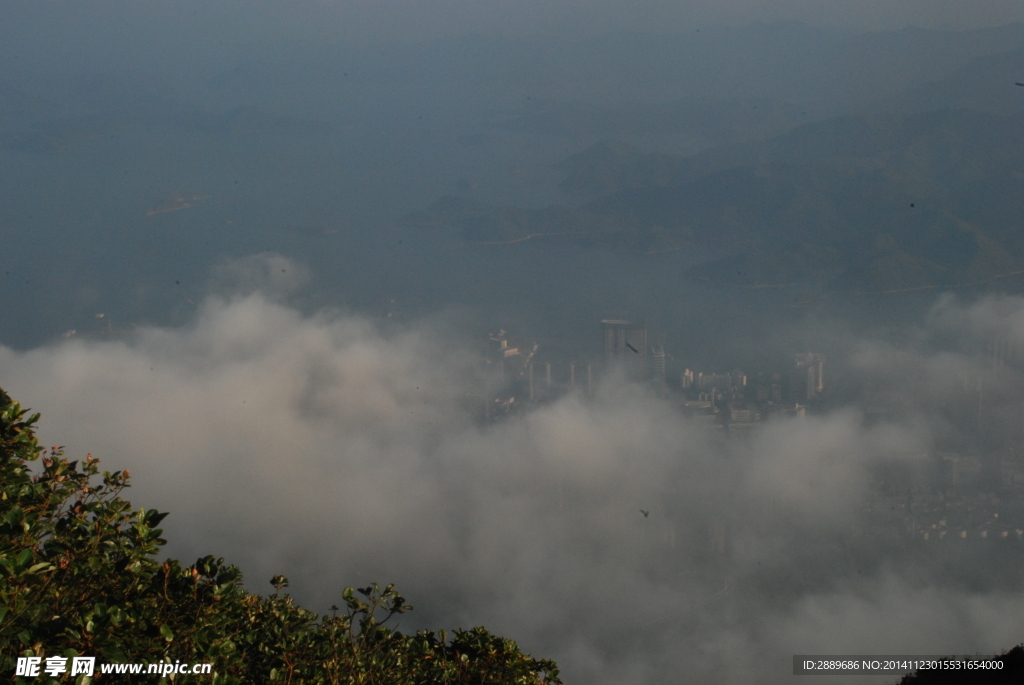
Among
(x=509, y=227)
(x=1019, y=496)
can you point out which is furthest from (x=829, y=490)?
(x=509, y=227)

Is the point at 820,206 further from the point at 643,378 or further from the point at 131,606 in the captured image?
the point at 131,606

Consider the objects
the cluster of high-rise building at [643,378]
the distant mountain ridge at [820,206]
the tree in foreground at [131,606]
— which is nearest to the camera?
the tree in foreground at [131,606]

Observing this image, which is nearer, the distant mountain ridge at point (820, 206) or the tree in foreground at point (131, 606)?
the tree in foreground at point (131, 606)

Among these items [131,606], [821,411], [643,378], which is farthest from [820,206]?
[131,606]

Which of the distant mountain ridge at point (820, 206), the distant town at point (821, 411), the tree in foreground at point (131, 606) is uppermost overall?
the distant mountain ridge at point (820, 206)

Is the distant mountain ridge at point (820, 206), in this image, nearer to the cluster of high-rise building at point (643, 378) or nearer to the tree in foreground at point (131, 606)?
the cluster of high-rise building at point (643, 378)

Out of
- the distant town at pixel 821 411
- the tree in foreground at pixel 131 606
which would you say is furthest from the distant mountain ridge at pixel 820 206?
the tree in foreground at pixel 131 606

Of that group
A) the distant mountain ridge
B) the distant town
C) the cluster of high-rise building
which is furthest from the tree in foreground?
the distant mountain ridge

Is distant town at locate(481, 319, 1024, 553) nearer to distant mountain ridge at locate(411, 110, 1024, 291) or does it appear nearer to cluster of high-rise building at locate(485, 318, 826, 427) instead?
cluster of high-rise building at locate(485, 318, 826, 427)

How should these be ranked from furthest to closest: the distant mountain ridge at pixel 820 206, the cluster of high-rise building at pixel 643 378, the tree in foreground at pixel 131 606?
the distant mountain ridge at pixel 820 206, the cluster of high-rise building at pixel 643 378, the tree in foreground at pixel 131 606
